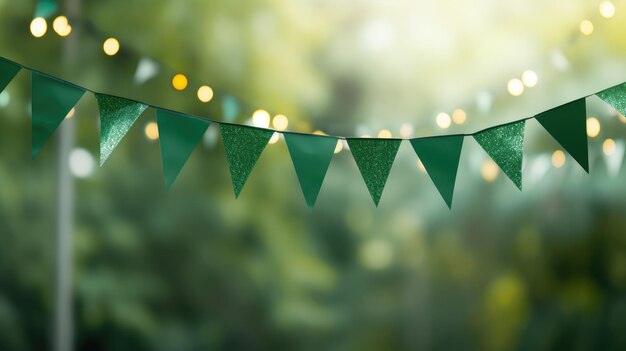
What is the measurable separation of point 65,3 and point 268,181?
1.73 feet

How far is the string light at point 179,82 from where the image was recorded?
148cm

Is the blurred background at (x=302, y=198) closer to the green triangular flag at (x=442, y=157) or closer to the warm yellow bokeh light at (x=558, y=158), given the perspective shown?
the warm yellow bokeh light at (x=558, y=158)

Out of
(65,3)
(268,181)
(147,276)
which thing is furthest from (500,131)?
(65,3)

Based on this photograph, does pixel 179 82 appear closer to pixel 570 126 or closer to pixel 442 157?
pixel 442 157

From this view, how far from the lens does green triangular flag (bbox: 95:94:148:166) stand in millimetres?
1076

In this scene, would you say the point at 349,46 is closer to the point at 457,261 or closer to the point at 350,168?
the point at 350,168

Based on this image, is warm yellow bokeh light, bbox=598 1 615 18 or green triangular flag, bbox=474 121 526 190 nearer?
green triangular flag, bbox=474 121 526 190

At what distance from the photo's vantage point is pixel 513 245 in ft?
4.94

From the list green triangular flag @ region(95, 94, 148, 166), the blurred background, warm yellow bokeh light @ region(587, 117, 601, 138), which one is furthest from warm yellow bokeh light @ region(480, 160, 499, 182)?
green triangular flag @ region(95, 94, 148, 166)

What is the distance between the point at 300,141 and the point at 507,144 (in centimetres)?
31

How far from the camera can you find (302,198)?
1494mm

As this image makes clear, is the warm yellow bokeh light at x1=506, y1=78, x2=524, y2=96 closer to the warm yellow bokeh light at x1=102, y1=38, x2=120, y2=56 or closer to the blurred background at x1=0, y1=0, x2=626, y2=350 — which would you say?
the blurred background at x1=0, y1=0, x2=626, y2=350

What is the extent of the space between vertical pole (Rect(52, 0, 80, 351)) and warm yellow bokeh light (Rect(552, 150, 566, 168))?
3.17ft

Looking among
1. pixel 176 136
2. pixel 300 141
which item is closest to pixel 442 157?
pixel 300 141
